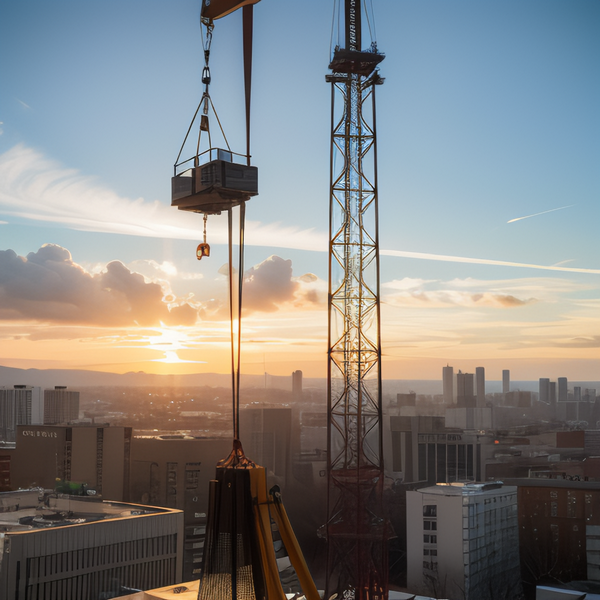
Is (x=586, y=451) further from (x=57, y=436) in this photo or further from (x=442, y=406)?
(x=57, y=436)

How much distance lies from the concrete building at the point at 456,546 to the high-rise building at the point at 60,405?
24.8 meters

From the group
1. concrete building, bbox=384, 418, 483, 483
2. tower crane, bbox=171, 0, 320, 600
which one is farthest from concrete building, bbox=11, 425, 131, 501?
tower crane, bbox=171, 0, 320, 600

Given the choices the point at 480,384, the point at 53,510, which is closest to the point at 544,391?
the point at 480,384

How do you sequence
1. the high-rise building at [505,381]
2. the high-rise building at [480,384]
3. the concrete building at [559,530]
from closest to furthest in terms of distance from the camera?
the concrete building at [559,530] → the high-rise building at [480,384] → the high-rise building at [505,381]

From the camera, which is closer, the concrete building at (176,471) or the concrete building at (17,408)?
the concrete building at (176,471)

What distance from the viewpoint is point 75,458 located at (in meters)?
31.7

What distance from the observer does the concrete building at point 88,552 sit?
643 inches

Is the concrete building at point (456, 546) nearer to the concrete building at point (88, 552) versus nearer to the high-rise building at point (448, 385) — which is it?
the concrete building at point (88, 552)

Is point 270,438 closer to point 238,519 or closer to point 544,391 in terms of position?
point 544,391

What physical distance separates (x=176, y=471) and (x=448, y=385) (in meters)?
21.9

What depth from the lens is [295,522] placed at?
3055cm

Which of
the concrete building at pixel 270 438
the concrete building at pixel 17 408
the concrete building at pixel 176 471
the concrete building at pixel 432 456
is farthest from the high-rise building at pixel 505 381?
the concrete building at pixel 17 408

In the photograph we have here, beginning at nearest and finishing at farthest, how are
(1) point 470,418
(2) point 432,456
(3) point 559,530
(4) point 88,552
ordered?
(4) point 88,552 < (3) point 559,530 < (2) point 432,456 < (1) point 470,418

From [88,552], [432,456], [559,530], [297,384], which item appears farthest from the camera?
[297,384]
